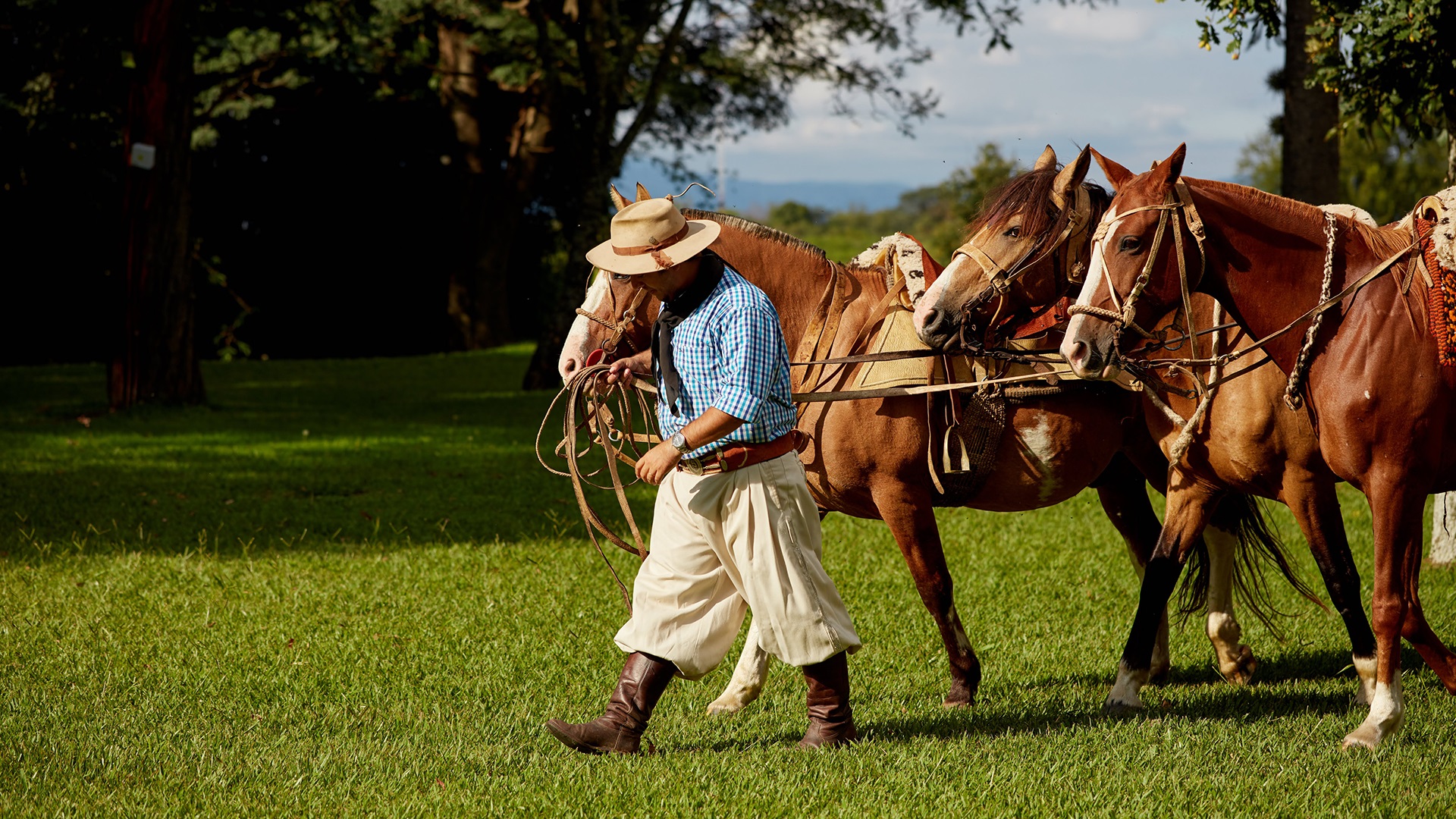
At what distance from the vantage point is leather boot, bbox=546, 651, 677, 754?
4.45 metres

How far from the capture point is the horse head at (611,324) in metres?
4.86

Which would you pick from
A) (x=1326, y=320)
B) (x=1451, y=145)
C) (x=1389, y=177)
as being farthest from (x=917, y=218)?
(x=1326, y=320)

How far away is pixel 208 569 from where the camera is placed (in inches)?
316

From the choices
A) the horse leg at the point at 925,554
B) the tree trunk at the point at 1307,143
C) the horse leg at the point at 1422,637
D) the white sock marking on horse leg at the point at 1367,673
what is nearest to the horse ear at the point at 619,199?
the horse leg at the point at 925,554

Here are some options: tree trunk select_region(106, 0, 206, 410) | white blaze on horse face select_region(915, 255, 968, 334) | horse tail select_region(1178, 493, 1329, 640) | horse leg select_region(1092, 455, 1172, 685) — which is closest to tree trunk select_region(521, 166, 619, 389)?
tree trunk select_region(106, 0, 206, 410)

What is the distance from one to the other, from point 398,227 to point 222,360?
212 inches

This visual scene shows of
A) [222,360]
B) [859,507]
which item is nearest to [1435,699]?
[859,507]

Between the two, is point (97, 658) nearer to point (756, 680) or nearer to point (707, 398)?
point (756, 680)

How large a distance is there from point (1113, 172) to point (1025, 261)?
1.58ft

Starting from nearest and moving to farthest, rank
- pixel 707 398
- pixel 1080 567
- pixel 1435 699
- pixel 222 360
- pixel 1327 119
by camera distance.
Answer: pixel 707 398 → pixel 1435 699 → pixel 1080 567 → pixel 1327 119 → pixel 222 360

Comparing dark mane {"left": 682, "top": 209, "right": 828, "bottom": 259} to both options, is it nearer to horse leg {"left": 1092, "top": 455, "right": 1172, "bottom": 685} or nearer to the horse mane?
the horse mane

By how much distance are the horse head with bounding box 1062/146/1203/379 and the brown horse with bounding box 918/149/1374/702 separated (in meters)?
0.50

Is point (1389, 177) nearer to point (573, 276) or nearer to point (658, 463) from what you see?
point (573, 276)

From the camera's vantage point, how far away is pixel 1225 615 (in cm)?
595
